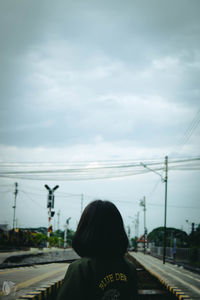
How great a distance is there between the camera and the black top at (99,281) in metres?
1.98

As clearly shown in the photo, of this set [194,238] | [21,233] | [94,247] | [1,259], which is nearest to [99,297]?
[94,247]

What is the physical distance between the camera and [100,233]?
86.6 inches

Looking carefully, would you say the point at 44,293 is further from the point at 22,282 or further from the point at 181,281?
the point at 181,281

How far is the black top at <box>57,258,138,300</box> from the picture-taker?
1.98 meters

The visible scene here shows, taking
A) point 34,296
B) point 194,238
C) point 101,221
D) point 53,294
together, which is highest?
point 101,221

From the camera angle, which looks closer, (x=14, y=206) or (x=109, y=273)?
(x=109, y=273)

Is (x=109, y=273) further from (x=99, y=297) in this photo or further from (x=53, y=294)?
(x=53, y=294)

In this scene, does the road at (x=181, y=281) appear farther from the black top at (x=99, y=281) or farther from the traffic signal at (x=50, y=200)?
the traffic signal at (x=50, y=200)

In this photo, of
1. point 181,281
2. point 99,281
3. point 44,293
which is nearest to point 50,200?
point 181,281

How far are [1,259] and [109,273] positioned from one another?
21.5 m

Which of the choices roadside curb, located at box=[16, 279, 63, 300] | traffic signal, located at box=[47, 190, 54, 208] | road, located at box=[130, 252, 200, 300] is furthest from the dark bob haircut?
traffic signal, located at box=[47, 190, 54, 208]

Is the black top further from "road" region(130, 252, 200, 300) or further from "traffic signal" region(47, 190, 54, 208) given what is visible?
"traffic signal" region(47, 190, 54, 208)

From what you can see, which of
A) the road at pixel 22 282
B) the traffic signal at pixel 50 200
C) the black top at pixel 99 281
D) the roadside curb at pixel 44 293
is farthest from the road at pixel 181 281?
the traffic signal at pixel 50 200

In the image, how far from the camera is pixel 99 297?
205 cm
